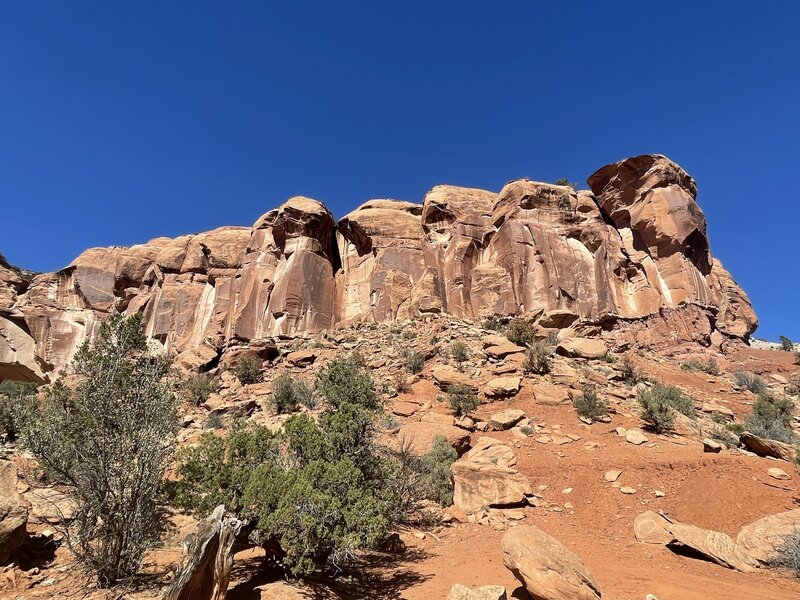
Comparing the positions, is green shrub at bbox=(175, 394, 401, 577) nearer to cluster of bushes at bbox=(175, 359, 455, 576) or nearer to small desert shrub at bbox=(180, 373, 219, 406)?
cluster of bushes at bbox=(175, 359, 455, 576)

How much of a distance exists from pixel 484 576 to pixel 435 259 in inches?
1143

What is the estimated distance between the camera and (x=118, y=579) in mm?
5941

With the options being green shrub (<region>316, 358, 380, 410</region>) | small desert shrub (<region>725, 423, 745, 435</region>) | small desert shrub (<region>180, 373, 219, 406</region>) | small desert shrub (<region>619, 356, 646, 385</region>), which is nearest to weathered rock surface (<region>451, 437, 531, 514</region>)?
green shrub (<region>316, 358, 380, 410</region>)

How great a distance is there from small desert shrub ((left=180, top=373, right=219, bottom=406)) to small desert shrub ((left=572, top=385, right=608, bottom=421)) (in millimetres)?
16444

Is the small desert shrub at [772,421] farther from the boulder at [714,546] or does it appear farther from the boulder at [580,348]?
the boulder at [714,546]

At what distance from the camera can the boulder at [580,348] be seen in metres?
20.6

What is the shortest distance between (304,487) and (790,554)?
23.3 feet

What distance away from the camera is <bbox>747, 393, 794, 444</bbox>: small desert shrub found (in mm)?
12688

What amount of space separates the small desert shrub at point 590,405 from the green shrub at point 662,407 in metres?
1.21

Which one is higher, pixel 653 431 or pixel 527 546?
pixel 653 431

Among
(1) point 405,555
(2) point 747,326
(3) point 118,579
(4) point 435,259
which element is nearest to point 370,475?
(1) point 405,555

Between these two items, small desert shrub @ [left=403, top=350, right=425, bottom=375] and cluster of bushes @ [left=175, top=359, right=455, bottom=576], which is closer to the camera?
cluster of bushes @ [left=175, top=359, right=455, bottom=576]

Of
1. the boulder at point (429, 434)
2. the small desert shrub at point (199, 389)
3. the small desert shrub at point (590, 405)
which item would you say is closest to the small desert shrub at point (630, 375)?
the small desert shrub at point (590, 405)

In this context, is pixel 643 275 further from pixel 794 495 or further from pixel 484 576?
pixel 484 576
